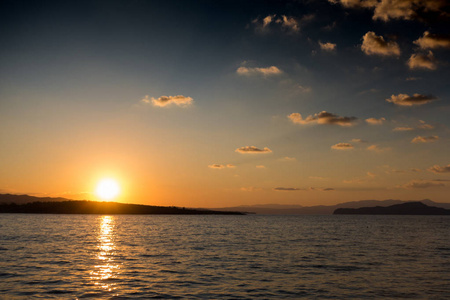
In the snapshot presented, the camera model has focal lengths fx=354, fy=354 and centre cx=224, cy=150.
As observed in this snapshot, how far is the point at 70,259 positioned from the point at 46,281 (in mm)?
13945

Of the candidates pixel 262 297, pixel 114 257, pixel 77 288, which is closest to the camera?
pixel 262 297

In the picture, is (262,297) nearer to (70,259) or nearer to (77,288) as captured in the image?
(77,288)

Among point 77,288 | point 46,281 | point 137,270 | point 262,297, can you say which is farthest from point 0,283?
point 262,297

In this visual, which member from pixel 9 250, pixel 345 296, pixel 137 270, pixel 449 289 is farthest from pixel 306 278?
pixel 9 250

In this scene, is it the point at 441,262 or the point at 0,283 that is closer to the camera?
the point at 0,283

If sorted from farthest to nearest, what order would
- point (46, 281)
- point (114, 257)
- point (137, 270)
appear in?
1. point (114, 257)
2. point (137, 270)
3. point (46, 281)

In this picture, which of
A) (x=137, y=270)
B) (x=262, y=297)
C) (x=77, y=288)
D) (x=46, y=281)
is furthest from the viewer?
(x=137, y=270)

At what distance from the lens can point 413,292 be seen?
92.4 ft

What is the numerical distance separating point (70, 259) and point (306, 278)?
2852cm

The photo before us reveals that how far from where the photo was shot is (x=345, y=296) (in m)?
26.7

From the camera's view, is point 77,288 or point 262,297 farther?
point 77,288

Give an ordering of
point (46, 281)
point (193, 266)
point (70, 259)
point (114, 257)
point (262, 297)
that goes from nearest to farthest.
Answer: point (262, 297) → point (46, 281) → point (193, 266) → point (70, 259) → point (114, 257)

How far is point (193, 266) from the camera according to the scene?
38.9m

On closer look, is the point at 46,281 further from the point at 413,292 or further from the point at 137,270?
the point at 413,292
